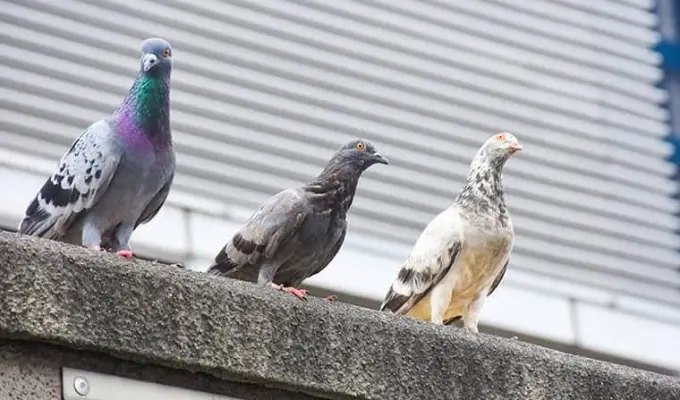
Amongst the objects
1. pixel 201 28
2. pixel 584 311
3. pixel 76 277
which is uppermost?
pixel 201 28

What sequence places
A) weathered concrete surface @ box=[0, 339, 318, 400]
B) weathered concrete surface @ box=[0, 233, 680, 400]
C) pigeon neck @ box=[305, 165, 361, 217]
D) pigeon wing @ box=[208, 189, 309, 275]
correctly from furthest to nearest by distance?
pigeon neck @ box=[305, 165, 361, 217] < pigeon wing @ box=[208, 189, 309, 275] < weathered concrete surface @ box=[0, 233, 680, 400] < weathered concrete surface @ box=[0, 339, 318, 400]

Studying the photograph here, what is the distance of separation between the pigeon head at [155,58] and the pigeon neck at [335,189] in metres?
0.80

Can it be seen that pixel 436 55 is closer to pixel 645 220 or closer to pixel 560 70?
pixel 560 70

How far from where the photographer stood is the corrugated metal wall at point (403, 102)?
843cm

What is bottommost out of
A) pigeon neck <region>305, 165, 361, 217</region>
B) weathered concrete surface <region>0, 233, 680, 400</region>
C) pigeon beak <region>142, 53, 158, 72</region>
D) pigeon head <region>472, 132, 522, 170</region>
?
weathered concrete surface <region>0, 233, 680, 400</region>

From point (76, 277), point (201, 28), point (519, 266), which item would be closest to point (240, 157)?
point (201, 28)

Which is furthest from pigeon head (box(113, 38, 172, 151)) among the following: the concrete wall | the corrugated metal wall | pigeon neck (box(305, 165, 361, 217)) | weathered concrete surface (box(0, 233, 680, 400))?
the corrugated metal wall

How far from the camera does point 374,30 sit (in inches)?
376

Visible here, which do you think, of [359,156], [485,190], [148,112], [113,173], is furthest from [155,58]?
[485,190]

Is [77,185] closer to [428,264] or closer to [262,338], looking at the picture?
[262,338]

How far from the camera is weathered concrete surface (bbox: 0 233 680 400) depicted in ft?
11.0

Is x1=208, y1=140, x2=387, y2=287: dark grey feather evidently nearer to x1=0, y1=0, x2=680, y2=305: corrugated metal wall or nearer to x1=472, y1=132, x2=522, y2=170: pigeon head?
x1=472, y1=132, x2=522, y2=170: pigeon head

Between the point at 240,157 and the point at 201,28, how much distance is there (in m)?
0.86

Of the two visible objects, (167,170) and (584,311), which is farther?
(584,311)
